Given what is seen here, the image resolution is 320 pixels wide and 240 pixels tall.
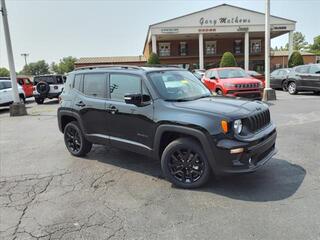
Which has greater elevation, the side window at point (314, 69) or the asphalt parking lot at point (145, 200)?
the side window at point (314, 69)

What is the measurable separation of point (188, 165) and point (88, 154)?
112 inches

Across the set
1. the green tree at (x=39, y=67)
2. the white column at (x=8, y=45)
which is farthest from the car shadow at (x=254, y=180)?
the green tree at (x=39, y=67)

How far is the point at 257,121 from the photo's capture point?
4.36m

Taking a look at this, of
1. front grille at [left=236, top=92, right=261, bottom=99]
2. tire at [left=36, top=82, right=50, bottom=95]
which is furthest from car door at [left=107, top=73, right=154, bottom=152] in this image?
tire at [left=36, top=82, right=50, bottom=95]

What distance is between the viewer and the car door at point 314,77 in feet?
49.3

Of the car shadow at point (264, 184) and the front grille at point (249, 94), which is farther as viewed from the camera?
the front grille at point (249, 94)

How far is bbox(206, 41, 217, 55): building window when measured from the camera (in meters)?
41.1

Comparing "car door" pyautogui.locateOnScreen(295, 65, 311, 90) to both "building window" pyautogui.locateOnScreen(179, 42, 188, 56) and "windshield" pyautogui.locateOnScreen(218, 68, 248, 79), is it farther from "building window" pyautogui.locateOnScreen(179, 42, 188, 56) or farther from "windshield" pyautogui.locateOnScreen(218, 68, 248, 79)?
"building window" pyautogui.locateOnScreen(179, 42, 188, 56)

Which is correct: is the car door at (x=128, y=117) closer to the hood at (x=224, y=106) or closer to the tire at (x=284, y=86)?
the hood at (x=224, y=106)

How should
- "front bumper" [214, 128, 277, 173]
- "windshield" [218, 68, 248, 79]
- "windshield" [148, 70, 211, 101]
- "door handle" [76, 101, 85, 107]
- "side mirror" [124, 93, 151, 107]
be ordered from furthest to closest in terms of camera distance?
"windshield" [218, 68, 248, 79]
"door handle" [76, 101, 85, 107]
"windshield" [148, 70, 211, 101]
"side mirror" [124, 93, 151, 107]
"front bumper" [214, 128, 277, 173]

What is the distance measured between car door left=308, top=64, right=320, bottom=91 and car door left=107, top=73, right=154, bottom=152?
42.7 ft

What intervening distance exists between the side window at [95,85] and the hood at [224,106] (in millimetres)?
1636

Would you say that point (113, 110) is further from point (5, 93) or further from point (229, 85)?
point (5, 93)

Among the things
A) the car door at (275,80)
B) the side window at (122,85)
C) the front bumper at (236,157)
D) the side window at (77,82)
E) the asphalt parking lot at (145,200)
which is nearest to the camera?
the asphalt parking lot at (145,200)
